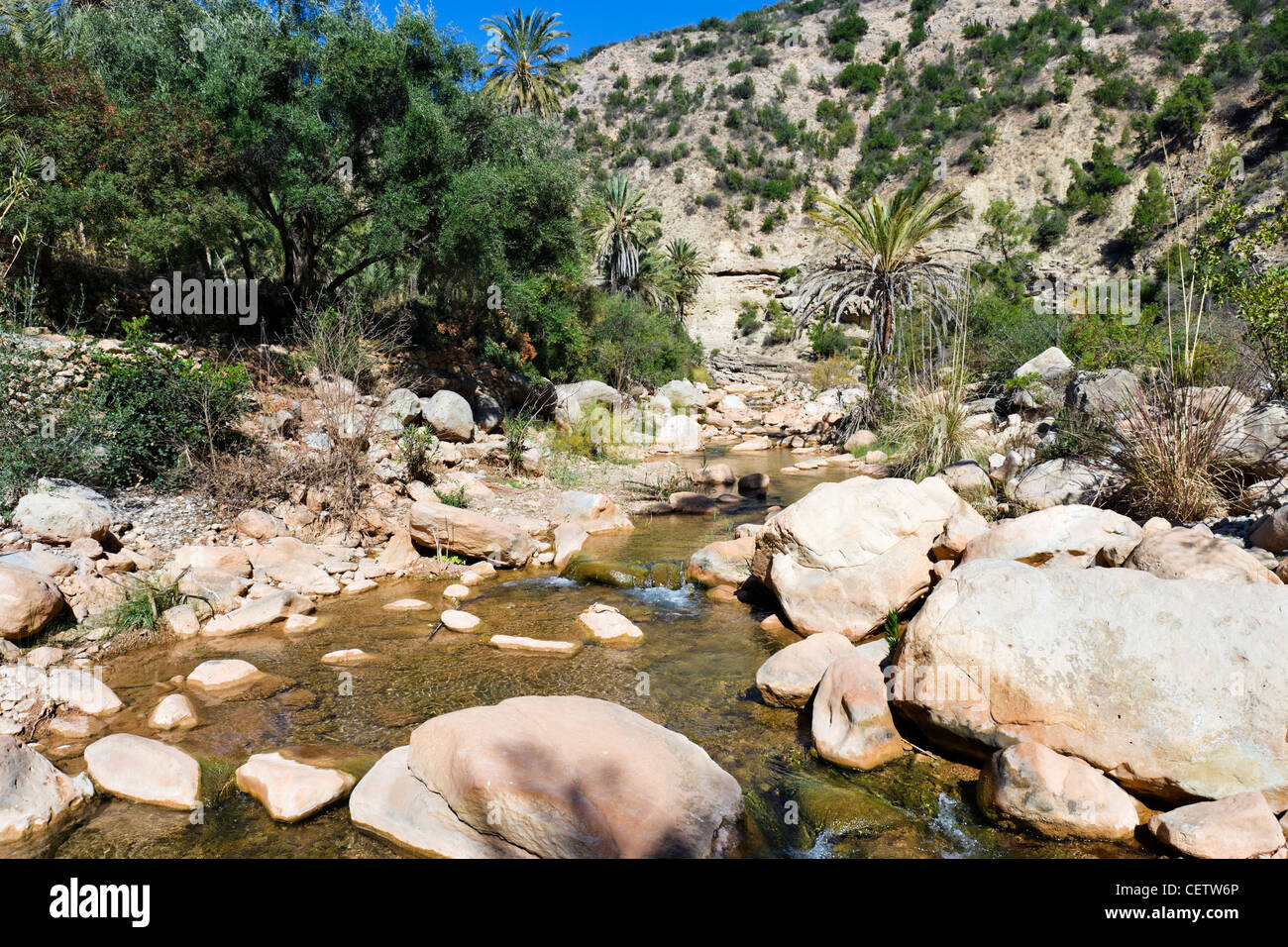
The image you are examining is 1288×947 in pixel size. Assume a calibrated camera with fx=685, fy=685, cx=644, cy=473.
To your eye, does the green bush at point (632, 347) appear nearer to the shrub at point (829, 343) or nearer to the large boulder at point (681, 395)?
the large boulder at point (681, 395)

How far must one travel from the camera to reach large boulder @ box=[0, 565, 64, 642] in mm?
5051

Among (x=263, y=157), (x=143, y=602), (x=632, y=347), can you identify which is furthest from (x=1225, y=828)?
(x=632, y=347)

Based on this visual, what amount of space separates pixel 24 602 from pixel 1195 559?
27.1 feet

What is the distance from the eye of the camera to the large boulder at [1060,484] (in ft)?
24.3

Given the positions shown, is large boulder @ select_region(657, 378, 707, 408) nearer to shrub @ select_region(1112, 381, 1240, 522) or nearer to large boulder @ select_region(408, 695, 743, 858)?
shrub @ select_region(1112, 381, 1240, 522)

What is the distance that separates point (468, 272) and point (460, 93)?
3.42 m

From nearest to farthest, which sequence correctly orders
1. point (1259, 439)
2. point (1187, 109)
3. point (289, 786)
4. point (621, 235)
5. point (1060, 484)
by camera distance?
point (289, 786)
point (1259, 439)
point (1060, 484)
point (621, 235)
point (1187, 109)

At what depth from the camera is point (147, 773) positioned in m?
3.68

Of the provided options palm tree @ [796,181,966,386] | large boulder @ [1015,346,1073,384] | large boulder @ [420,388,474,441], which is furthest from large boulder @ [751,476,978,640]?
large boulder @ [1015,346,1073,384]

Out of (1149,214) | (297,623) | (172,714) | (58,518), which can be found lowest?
(172,714)

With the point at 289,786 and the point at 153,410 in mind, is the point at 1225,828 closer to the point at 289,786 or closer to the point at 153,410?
the point at 289,786

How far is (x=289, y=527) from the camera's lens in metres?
8.27

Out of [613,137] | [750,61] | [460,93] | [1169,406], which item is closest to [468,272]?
[460,93]

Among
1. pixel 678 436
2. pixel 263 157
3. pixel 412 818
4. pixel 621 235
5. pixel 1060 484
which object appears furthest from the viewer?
pixel 621 235
